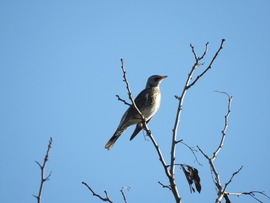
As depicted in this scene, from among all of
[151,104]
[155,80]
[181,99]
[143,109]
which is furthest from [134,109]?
[181,99]

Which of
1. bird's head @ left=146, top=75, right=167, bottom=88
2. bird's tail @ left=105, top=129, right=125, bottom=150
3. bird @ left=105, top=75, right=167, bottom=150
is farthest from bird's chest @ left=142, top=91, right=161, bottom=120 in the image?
bird's tail @ left=105, top=129, right=125, bottom=150

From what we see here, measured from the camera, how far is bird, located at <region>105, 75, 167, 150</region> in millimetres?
8195

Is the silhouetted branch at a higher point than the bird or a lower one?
lower

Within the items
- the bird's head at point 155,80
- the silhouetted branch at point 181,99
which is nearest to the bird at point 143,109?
the bird's head at point 155,80

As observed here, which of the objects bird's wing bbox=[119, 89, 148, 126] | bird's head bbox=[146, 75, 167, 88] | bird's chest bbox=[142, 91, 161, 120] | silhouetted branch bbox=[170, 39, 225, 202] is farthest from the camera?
bird's head bbox=[146, 75, 167, 88]

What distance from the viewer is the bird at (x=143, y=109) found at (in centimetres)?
820

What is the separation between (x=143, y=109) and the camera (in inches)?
336

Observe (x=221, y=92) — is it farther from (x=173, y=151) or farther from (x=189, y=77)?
(x=173, y=151)

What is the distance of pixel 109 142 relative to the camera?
820 cm

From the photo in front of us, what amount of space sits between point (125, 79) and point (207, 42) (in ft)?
4.40

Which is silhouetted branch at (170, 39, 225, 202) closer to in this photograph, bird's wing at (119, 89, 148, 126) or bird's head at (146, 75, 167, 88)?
bird's wing at (119, 89, 148, 126)

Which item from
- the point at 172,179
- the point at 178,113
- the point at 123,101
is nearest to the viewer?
the point at 172,179

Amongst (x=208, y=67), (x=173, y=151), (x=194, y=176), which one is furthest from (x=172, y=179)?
(x=208, y=67)

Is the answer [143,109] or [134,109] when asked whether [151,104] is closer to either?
[143,109]
